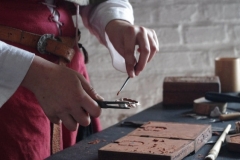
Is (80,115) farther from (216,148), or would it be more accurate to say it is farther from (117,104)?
(216,148)

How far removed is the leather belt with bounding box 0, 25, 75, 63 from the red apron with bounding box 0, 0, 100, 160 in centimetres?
1

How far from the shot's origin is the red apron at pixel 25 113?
2.83 feet

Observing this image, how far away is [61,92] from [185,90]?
62cm

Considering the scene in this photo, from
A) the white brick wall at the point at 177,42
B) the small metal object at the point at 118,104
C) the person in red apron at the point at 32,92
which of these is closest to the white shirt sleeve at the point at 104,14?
the person in red apron at the point at 32,92

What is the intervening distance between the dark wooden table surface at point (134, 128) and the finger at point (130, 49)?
0.48ft

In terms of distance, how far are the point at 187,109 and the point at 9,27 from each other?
0.54 meters

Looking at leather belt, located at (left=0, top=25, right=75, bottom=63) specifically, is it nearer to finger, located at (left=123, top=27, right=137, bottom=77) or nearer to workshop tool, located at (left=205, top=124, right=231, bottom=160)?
finger, located at (left=123, top=27, right=137, bottom=77)

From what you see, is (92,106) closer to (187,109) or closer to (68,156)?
(68,156)

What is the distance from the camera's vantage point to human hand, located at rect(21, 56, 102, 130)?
695 millimetres

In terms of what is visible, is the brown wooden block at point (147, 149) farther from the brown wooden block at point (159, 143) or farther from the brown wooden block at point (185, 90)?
the brown wooden block at point (185, 90)

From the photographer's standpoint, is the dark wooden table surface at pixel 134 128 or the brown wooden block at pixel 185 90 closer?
the dark wooden table surface at pixel 134 128

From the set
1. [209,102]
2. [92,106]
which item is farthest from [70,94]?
[209,102]

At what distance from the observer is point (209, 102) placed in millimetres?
1136

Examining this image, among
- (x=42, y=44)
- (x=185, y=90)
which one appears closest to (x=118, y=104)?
(x=42, y=44)
